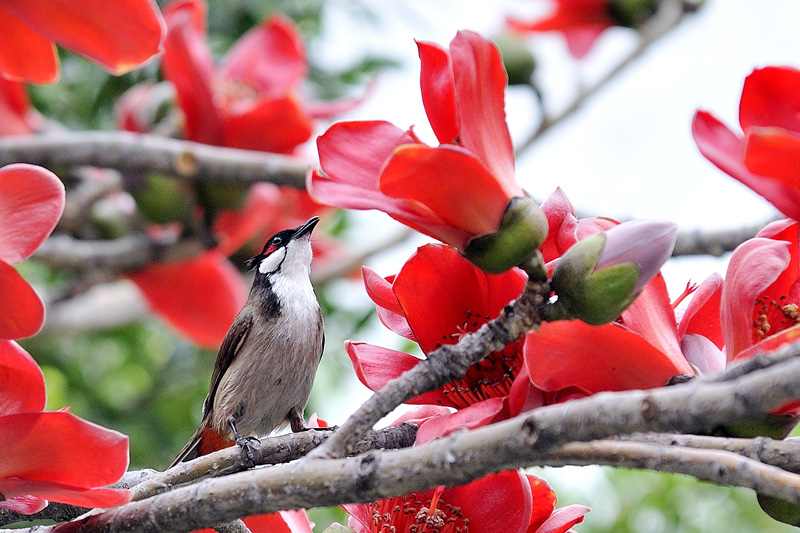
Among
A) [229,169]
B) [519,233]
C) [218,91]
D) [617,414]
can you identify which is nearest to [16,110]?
[218,91]

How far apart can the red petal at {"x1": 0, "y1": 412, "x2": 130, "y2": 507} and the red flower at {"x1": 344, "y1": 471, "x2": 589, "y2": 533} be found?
0.25 metres

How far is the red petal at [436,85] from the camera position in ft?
2.59

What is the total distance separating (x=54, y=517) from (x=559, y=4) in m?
2.13

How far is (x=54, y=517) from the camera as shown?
0.88 metres

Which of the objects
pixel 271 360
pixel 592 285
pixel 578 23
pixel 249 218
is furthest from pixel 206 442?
pixel 578 23

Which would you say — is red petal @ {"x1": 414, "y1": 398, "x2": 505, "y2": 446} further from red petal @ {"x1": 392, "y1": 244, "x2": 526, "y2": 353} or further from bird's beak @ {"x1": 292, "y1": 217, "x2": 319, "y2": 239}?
bird's beak @ {"x1": 292, "y1": 217, "x2": 319, "y2": 239}

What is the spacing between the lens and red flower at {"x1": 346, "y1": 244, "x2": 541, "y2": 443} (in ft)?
2.80

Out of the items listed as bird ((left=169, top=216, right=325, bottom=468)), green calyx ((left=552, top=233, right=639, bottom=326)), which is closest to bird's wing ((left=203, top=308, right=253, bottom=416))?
bird ((left=169, top=216, right=325, bottom=468))

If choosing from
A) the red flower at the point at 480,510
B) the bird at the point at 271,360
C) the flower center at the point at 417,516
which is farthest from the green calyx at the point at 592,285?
the bird at the point at 271,360

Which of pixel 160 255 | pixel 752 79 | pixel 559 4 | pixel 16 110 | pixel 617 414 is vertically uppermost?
pixel 752 79

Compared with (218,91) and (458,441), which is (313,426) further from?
(218,91)

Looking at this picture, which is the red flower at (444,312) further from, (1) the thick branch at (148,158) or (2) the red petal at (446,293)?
(1) the thick branch at (148,158)

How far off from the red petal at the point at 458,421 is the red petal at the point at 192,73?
62.5 inches

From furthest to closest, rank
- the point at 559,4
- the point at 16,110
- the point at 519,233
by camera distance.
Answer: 1. the point at 559,4
2. the point at 16,110
3. the point at 519,233
